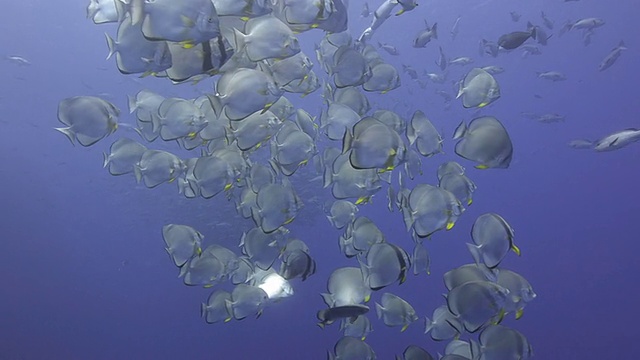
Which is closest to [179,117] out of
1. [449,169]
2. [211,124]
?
[211,124]

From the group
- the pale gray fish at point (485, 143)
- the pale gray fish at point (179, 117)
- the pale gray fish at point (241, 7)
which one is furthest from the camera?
the pale gray fish at point (179, 117)

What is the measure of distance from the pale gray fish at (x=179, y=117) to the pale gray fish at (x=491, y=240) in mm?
2284

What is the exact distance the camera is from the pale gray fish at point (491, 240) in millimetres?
3564

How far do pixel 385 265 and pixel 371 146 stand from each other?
0.99 meters

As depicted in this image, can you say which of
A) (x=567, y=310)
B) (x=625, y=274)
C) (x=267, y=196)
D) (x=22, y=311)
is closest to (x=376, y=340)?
(x=567, y=310)

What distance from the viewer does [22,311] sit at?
85.5 ft

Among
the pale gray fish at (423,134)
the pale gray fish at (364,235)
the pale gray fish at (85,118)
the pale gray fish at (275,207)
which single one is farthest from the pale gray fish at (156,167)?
the pale gray fish at (423,134)

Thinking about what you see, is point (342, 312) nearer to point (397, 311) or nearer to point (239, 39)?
point (397, 311)

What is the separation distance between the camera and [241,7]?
134 inches

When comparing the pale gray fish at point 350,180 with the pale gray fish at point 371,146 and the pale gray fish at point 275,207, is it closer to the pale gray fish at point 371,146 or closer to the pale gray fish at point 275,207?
the pale gray fish at point 275,207

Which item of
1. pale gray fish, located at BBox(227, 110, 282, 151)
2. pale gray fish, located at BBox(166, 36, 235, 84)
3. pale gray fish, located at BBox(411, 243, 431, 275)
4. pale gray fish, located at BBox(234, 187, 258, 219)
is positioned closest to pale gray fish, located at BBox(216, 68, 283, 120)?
pale gray fish, located at BBox(166, 36, 235, 84)

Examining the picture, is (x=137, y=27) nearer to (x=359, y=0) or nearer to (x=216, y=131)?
(x=216, y=131)

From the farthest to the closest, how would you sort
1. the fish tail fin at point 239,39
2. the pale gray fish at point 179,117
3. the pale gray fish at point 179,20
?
the pale gray fish at point 179,117 → the fish tail fin at point 239,39 → the pale gray fish at point 179,20

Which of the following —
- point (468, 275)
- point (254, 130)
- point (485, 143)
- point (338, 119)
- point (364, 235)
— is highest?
point (485, 143)
